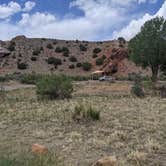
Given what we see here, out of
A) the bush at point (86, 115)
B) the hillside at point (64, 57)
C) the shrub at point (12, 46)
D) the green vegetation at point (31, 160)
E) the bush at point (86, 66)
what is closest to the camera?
the green vegetation at point (31, 160)

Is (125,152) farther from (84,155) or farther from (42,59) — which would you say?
(42,59)

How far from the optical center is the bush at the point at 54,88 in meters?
30.8

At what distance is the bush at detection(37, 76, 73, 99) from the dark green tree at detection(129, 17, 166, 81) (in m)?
15.5

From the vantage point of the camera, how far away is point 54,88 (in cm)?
3077

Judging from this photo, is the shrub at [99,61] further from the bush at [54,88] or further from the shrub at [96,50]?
the bush at [54,88]

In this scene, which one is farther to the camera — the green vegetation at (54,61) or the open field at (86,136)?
the green vegetation at (54,61)

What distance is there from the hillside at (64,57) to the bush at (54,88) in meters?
41.4

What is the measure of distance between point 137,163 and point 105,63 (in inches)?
2672

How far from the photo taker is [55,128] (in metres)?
16.9

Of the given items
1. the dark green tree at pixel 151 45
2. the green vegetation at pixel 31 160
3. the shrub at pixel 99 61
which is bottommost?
the green vegetation at pixel 31 160

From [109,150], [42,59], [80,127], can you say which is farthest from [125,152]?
[42,59]

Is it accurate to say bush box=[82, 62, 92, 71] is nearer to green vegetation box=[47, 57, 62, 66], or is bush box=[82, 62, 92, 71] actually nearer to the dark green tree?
green vegetation box=[47, 57, 62, 66]

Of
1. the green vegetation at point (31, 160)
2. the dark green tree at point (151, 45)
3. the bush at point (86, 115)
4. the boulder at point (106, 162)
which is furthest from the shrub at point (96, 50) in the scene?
the boulder at point (106, 162)

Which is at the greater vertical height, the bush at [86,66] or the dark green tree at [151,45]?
the dark green tree at [151,45]
